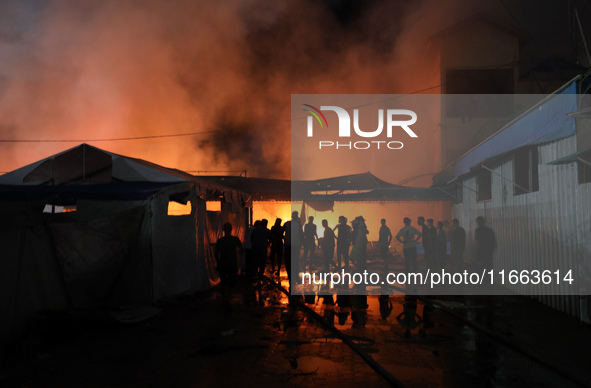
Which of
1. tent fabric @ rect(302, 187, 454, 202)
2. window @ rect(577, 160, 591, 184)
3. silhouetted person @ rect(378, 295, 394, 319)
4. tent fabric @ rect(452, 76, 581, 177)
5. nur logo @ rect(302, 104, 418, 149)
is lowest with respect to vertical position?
silhouetted person @ rect(378, 295, 394, 319)

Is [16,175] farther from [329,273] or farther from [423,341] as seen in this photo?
[423,341]

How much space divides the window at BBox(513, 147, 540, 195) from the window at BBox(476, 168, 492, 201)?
2572mm

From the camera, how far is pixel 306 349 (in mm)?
6082

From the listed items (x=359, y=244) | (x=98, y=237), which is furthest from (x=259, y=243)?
(x=98, y=237)

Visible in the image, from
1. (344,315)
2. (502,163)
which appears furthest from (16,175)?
(502,163)

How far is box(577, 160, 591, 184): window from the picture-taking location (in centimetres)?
794

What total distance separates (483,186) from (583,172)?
6.72 m

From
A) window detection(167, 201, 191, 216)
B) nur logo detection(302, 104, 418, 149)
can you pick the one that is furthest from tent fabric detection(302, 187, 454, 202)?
nur logo detection(302, 104, 418, 149)

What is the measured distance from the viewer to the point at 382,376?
16.1 ft

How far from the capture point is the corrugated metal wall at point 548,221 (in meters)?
8.26

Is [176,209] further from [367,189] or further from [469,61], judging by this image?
[469,61]

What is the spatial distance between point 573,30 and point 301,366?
58.9ft

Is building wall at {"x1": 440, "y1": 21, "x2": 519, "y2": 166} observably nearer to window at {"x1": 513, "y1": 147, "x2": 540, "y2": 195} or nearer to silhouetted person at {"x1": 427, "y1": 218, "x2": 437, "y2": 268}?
silhouetted person at {"x1": 427, "y1": 218, "x2": 437, "y2": 268}

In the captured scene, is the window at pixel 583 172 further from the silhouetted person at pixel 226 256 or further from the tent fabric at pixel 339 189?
the tent fabric at pixel 339 189
